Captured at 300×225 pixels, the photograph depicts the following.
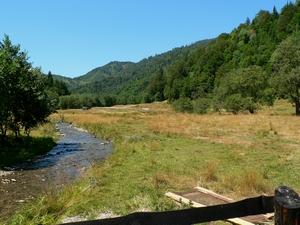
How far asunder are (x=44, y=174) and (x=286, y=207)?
2194 centimetres

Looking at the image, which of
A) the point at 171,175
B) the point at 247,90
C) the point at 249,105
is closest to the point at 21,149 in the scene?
the point at 171,175

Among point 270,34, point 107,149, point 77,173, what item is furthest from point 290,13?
point 77,173

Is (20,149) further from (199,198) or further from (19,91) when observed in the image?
(199,198)

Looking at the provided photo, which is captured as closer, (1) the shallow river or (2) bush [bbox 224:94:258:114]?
(1) the shallow river

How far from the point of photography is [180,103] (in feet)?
314

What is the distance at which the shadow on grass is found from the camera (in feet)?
101

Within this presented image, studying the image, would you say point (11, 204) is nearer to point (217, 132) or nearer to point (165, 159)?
point (165, 159)

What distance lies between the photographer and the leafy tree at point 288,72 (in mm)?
70188

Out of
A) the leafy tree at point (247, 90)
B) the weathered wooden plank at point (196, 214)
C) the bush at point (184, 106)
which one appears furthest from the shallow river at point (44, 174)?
the bush at point (184, 106)

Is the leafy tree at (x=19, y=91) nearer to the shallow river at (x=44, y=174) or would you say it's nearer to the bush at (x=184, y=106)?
the shallow river at (x=44, y=174)

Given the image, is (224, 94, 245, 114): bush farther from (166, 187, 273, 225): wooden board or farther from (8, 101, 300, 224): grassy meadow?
(166, 187, 273, 225): wooden board

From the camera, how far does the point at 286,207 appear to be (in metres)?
4.95

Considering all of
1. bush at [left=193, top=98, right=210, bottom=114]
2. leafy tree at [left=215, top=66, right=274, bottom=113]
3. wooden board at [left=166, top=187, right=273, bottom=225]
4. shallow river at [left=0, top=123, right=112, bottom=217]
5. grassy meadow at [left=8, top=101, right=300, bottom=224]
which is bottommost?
shallow river at [left=0, top=123, right=112, bottom=217]

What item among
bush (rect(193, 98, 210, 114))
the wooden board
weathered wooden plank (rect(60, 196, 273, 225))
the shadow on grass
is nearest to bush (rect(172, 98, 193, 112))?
bush (rect(193, 98, 210, 114))
